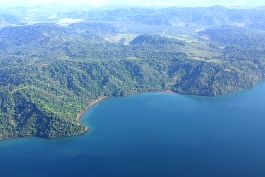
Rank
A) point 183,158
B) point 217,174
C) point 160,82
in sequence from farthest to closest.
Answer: point 160,82 < point 183,158 < point 217,174

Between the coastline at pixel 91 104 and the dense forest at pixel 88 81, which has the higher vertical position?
the dense forest at pixel 88 81

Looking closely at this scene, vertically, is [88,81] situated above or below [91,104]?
above

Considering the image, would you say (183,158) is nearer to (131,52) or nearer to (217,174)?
(217,174)

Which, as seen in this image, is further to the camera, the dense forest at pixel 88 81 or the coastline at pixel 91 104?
the coastline at pixel 91 104

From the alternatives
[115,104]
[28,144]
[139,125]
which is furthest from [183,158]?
[115,104]

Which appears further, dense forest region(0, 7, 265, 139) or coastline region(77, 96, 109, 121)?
coastline region(77, 96, 109, 121)

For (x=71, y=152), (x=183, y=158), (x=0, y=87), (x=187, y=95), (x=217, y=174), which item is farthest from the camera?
(x=187, y=95)

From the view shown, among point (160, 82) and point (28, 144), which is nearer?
point (28, 144)

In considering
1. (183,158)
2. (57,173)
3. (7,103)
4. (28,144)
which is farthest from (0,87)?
(183,158)

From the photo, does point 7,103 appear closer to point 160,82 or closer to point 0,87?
point 0,87

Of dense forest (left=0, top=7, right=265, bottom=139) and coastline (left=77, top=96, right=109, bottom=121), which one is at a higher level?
dense forest (left=0, top=7, right=265, bottom=139)

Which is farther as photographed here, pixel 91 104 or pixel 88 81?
pixel 88 81
